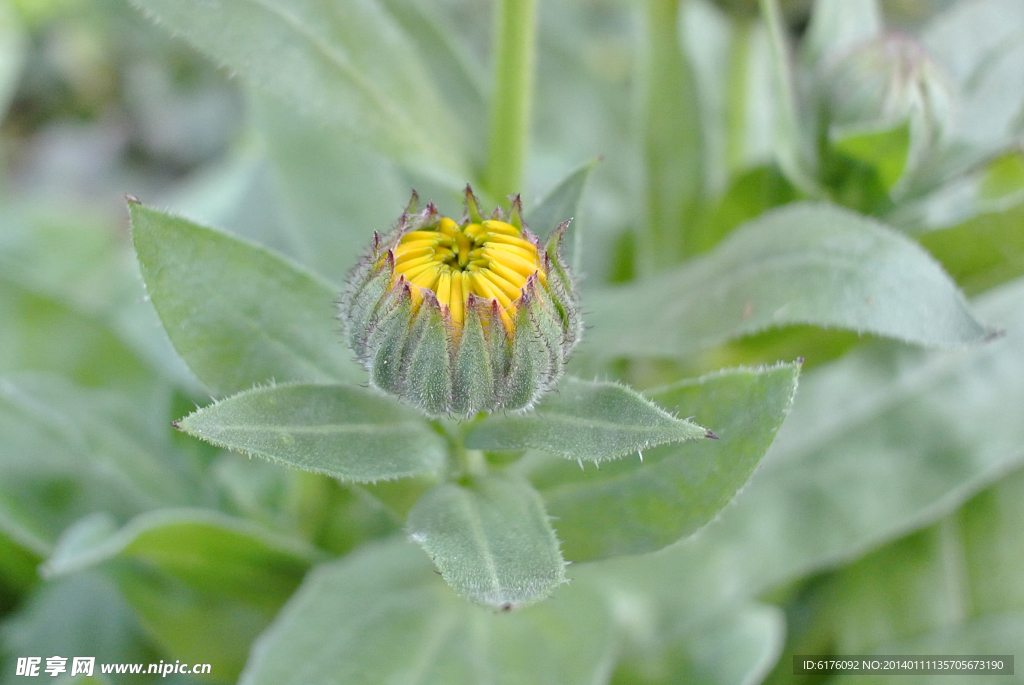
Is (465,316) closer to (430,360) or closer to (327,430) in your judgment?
(430,360)

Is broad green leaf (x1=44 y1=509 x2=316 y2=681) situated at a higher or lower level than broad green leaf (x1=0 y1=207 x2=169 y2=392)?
lower

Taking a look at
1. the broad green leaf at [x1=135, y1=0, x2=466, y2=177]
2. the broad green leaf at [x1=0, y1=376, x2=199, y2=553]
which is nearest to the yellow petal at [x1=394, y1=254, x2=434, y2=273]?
the broad green leaf at [x1=135, y1=0, x2=466, y2=177]

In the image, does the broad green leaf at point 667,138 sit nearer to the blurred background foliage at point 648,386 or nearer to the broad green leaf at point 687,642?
the blurred background foliage at point 648,386

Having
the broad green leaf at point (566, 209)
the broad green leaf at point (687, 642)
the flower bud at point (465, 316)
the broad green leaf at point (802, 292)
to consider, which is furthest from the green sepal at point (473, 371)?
the broad green leaf at point (687, 642)

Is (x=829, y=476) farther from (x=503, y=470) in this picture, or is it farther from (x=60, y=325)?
(x=60, y=325)

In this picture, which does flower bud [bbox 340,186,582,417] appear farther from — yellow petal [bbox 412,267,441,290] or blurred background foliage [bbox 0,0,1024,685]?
blurred background foliage [bbox 0,0,1024,685]

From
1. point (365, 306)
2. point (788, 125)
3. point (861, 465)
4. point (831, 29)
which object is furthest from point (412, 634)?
point (831, 29)
